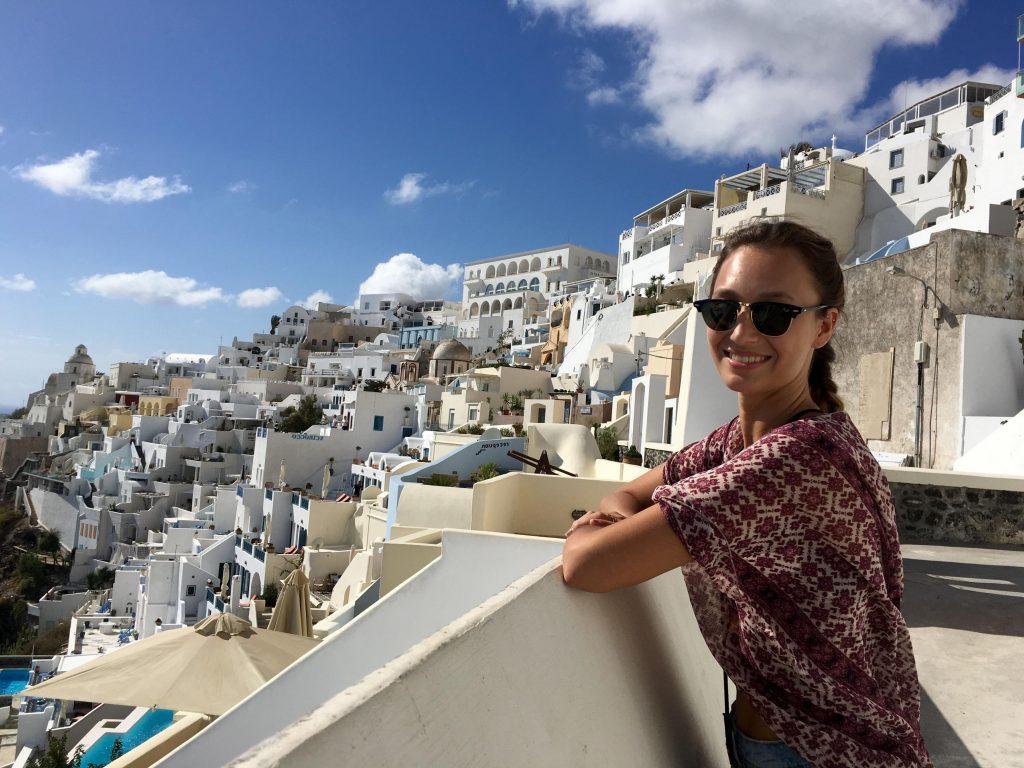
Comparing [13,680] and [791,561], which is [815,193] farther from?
[13,680]

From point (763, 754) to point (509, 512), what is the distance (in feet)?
24.9

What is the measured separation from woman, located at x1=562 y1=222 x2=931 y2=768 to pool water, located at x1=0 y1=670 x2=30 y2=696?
26158 millimetres

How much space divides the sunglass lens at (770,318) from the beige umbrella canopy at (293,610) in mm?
9935

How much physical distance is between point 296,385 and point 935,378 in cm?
4573

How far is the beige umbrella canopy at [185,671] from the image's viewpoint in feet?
22.0

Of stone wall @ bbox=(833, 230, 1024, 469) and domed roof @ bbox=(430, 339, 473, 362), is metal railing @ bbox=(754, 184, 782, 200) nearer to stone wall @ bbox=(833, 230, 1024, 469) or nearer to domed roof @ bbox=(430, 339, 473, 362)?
domed roof @ bbox=(430, 339, 473, 362)

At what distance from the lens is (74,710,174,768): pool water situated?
10430mm

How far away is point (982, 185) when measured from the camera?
2309cm

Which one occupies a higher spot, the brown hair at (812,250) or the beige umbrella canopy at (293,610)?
the brown hair at (812,250)

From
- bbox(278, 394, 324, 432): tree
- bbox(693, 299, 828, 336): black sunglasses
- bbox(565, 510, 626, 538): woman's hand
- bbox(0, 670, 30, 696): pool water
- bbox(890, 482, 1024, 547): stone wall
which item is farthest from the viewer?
bbox(278, 394, 324, 432): tree

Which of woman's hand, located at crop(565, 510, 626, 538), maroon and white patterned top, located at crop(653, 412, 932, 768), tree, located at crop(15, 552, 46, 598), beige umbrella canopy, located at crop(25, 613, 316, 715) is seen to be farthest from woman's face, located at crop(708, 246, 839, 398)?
tree, located at crop(15, 552, 46, 598)

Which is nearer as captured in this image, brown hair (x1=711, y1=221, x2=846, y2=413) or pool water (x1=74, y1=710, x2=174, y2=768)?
brown hair (x1=711, y1=221, x2=846, y2=413)

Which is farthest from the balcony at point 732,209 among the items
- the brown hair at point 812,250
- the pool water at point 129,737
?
the brown hair at point 812,250

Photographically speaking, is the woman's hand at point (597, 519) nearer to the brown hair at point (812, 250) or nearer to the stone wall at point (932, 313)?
the brown hair at point (812, 250)
